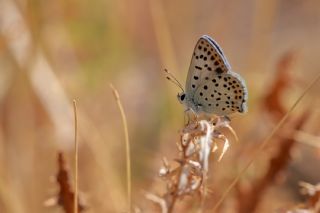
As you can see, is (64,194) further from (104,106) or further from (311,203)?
(104,106)

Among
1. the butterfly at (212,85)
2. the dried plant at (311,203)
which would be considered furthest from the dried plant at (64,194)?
the dried plant at (311,203)

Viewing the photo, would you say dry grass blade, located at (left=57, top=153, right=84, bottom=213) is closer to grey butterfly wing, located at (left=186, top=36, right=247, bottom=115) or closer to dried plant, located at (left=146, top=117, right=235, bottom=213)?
dried plant, located at (left=146, top=117, right=235, bottom=213)

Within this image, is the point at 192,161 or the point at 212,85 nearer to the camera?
the point at 192,161

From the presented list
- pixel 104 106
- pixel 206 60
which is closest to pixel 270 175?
pixel 206 60

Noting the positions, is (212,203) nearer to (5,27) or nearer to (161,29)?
(161,29)

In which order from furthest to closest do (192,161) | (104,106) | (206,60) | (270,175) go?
(104,106) → (270,175) → (206,60) → (192,161)

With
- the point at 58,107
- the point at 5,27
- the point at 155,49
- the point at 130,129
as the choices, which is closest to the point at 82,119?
the point at 58,107

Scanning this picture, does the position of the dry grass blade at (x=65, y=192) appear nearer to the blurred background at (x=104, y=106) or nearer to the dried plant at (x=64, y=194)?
the dried plant at (x=64, y=194)
